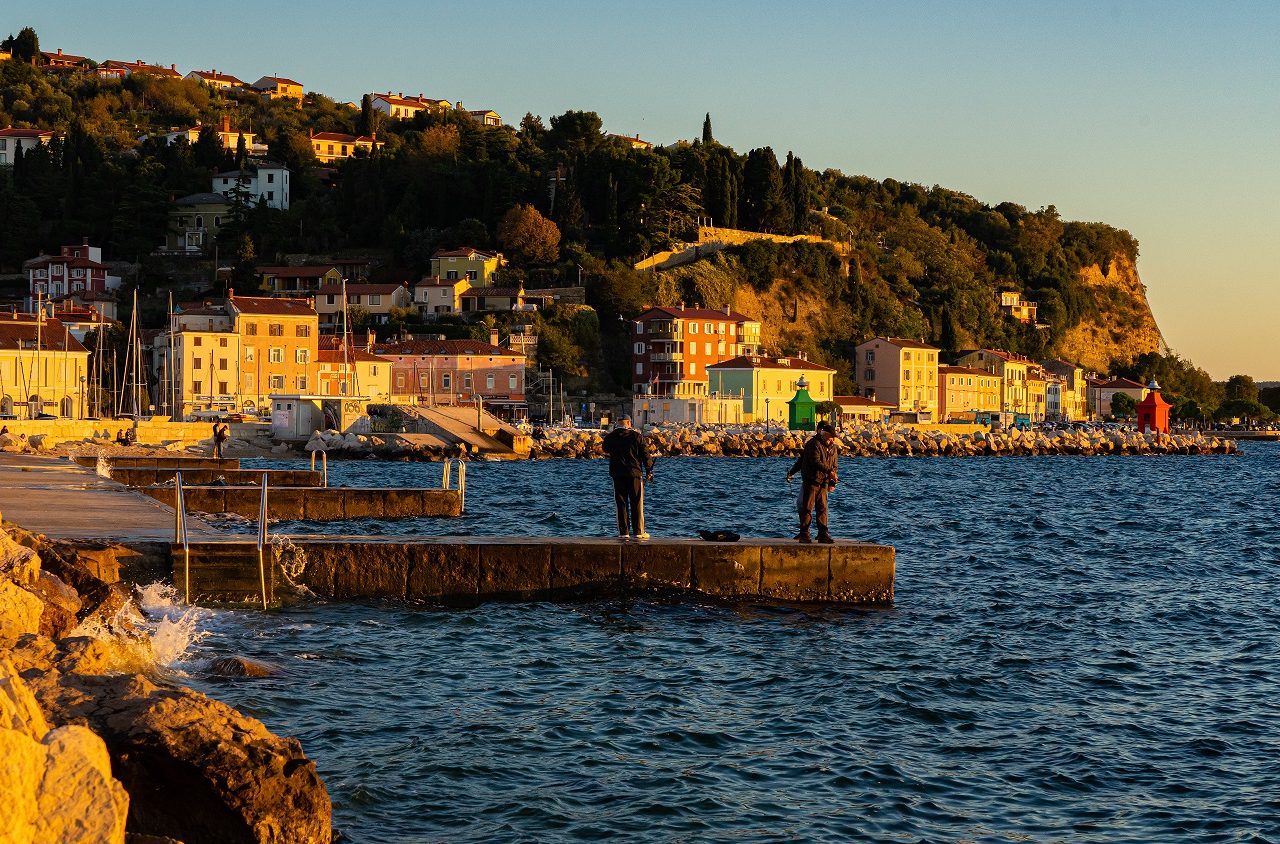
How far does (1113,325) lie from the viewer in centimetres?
16112

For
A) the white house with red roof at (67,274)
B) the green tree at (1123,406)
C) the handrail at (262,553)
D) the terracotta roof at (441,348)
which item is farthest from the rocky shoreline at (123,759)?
the green tree at (1123,406)

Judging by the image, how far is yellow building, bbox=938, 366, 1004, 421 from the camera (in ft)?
387

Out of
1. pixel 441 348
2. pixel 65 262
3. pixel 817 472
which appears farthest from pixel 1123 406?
pixel 817 472

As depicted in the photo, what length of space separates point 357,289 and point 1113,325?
9600 cm

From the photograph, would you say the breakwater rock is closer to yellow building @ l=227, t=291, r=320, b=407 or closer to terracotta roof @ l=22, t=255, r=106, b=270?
yellow building @ l=227, t=291, r=320, b=407

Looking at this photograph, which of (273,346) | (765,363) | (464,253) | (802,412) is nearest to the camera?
(273,346)

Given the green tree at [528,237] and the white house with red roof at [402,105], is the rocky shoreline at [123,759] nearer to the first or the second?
the green tree at [528,237]

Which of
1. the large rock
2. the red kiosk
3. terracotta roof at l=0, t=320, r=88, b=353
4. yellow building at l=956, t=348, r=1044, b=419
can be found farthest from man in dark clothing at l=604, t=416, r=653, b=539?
yellow building at l=956, t=348, r=1044, b=419

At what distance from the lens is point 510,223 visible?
112 m

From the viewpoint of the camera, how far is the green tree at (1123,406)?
13388 cm

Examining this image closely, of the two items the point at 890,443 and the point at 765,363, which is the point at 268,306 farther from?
the point at 890,443

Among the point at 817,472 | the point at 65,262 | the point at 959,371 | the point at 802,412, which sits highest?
the point at 65,262

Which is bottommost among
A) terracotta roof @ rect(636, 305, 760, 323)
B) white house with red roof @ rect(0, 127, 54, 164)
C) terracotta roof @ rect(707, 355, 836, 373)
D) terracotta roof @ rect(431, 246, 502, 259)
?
terracotta roof @ rect(707, 355, 836, 373)

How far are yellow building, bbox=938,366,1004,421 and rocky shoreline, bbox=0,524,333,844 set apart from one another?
366ft
